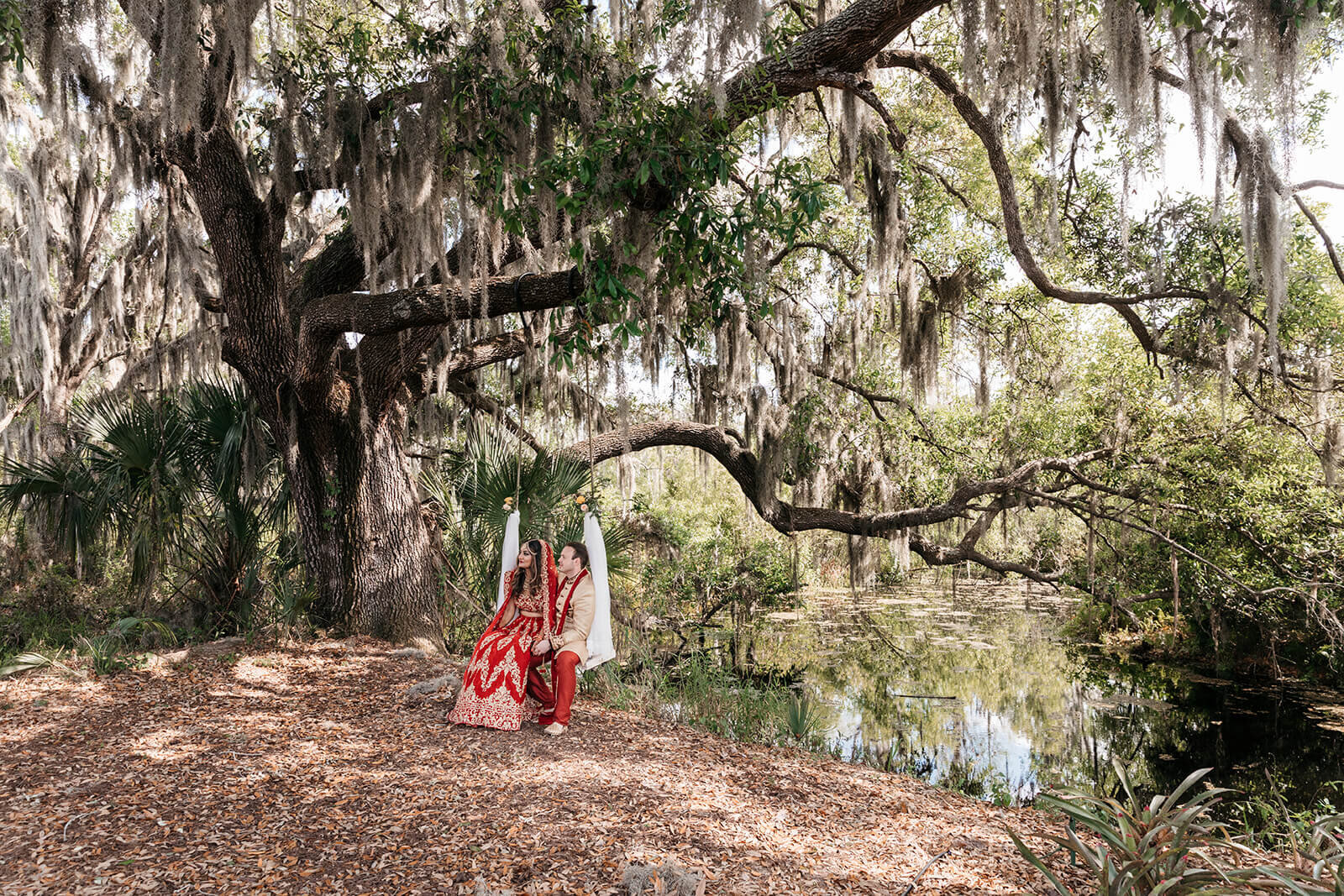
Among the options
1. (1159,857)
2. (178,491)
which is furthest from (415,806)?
(178,491)

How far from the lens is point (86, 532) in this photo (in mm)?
6656

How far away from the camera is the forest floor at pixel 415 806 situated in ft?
9.39

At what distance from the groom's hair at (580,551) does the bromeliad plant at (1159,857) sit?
9.58 feet

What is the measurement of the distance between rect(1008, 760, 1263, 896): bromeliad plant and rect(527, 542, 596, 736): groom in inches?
105

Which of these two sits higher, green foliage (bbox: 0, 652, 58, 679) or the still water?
green foliage (bbox: 0, 652, 58, 679)

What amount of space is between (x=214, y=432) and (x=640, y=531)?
5.95m

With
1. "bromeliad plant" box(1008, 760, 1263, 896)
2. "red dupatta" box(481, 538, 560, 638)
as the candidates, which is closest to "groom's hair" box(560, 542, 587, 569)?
"red dupatta" box(481, 538, 560, 638)

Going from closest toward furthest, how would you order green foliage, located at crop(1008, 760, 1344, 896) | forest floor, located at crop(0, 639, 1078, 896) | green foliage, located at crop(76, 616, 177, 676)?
1. green foliage, located at crop(1008, 760, 1344, 896)
2. forest floor, located at crop(0, 639, 1078, 896)
3. green foliage, located at crop(76, 616, 177, 676)

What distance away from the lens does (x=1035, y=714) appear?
29.7 ft

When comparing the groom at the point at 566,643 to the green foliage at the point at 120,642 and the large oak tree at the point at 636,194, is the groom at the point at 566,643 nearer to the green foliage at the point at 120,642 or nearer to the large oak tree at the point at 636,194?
the large oak tree at the point at 636,194

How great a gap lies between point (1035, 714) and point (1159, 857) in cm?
720

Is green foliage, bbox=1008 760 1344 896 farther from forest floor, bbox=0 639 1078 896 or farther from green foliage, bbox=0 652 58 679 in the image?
green foliage, bbox=0 652 58 679

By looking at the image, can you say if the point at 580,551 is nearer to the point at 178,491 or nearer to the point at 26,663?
the point at 178,491

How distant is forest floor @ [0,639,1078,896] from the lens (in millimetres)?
2863
